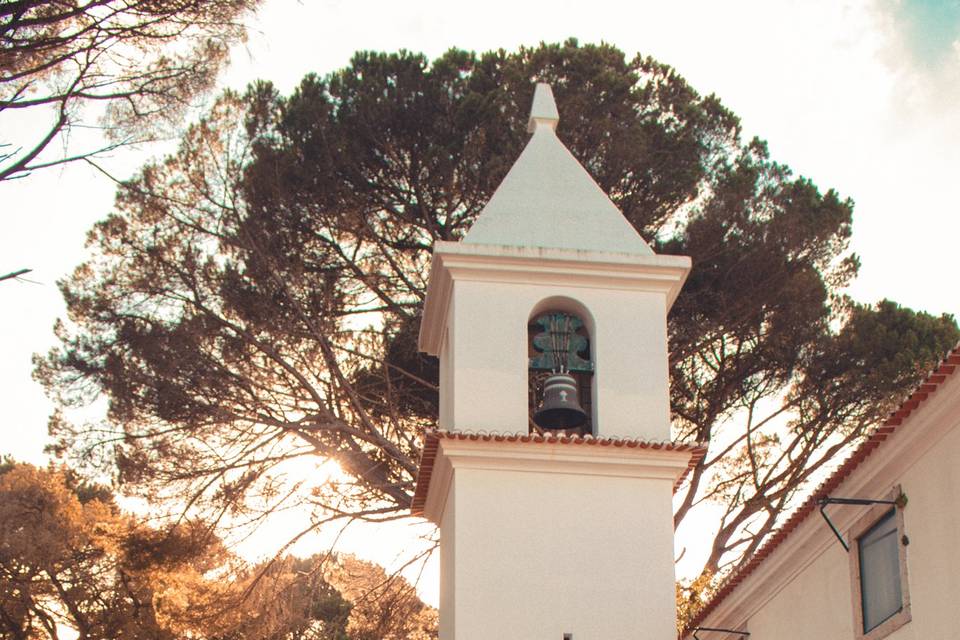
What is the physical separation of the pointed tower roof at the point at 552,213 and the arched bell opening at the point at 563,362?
66 cm

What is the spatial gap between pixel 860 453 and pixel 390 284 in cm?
1168

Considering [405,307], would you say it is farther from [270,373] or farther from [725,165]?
[725,165]

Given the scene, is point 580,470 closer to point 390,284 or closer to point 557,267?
point 557,267

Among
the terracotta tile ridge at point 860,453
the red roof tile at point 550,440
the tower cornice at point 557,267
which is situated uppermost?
the tower cornice at point 557,267

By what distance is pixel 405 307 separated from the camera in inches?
819

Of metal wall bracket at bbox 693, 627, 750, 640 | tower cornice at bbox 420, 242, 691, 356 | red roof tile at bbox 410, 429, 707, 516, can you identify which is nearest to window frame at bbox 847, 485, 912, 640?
red roof tile at bbox 410, 429, 707, 516

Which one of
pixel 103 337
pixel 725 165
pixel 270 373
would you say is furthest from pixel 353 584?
pixel 725 165

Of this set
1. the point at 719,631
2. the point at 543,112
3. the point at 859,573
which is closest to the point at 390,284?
the point at 543,112

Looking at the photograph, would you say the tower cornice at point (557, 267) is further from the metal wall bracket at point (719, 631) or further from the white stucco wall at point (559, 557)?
the metal wall bracket at point (719, 631)

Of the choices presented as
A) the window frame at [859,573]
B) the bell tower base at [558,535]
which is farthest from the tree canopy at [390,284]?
the window frame at [859,573]

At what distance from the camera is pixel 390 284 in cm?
2092

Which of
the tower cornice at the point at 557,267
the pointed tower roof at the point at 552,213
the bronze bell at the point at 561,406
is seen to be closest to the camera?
the bronze bell at the point at 561,406

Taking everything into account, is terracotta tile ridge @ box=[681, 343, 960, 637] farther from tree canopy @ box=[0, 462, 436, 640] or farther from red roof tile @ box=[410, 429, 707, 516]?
tree canopy @ box=[0, 462, 436, 640]

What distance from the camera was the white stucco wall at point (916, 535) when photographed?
8.86 m
